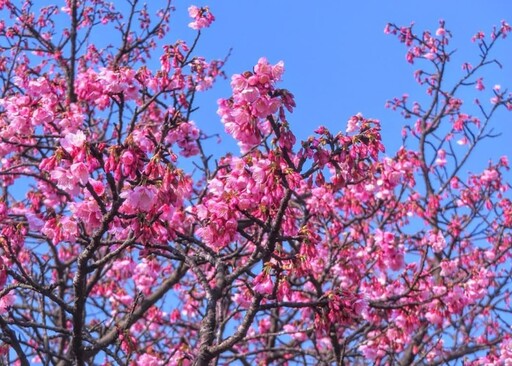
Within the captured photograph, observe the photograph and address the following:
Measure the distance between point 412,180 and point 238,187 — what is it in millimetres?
4940

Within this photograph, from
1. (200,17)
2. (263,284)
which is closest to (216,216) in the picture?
(263,284)

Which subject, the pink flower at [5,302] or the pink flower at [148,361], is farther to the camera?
the pink flower at [148,361]

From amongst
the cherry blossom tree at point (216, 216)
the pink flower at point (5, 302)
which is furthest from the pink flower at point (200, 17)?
the pink flower at point (5, 302)

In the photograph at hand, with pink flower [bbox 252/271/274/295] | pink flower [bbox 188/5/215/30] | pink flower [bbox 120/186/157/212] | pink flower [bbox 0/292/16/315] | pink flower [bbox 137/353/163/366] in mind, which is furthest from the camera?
pink flower [bbox 188/5/215/30]

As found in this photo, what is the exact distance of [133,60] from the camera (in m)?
10.6

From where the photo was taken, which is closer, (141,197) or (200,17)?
(141,197)

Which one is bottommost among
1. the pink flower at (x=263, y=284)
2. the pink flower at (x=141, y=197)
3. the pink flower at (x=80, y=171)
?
the pink flower at (x=263, y=284)

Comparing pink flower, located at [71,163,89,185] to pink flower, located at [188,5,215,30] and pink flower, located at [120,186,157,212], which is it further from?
pink flower, located at [188,5,215,30]

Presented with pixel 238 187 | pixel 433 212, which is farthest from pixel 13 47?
pixel 433 212

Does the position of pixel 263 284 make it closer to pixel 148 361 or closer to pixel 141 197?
pixel 141 197

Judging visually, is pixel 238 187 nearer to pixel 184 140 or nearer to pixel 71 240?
pixel 71 240

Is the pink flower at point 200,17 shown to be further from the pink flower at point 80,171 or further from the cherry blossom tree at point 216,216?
the pink flower at point 80,171

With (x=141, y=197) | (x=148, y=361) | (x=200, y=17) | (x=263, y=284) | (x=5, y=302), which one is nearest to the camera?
(x=141, y=197)

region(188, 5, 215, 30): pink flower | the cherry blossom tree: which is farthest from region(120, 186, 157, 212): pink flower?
region(188, 5, 215, 30): pink flower
